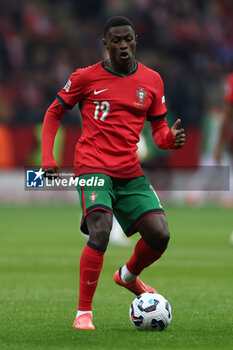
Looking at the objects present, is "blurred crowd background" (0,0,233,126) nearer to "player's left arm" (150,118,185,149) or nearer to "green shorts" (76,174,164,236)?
"player's left arm" (150,118,185,149)

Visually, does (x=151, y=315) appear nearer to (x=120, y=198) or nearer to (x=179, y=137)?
(x=120, y=198)

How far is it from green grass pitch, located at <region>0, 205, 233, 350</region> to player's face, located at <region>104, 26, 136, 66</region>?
184 centimetres

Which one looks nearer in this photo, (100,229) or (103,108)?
(100,229)

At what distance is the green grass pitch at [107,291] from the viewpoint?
5108mm

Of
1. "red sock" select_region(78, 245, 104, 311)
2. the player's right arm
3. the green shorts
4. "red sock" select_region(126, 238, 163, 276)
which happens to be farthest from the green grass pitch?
the player's right arm

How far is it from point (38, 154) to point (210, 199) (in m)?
4.89

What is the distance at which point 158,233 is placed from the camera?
5.74 m

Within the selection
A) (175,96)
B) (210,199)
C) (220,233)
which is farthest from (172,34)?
(220,233)

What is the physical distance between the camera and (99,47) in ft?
72.2

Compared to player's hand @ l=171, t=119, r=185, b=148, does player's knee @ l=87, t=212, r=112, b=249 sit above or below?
below

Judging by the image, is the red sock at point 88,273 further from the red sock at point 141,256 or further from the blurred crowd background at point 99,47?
the blurred crowd background at point 99,47

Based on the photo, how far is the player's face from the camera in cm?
575

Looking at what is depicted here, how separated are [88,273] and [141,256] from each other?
58cm

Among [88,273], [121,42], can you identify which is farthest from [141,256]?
[121,42]
